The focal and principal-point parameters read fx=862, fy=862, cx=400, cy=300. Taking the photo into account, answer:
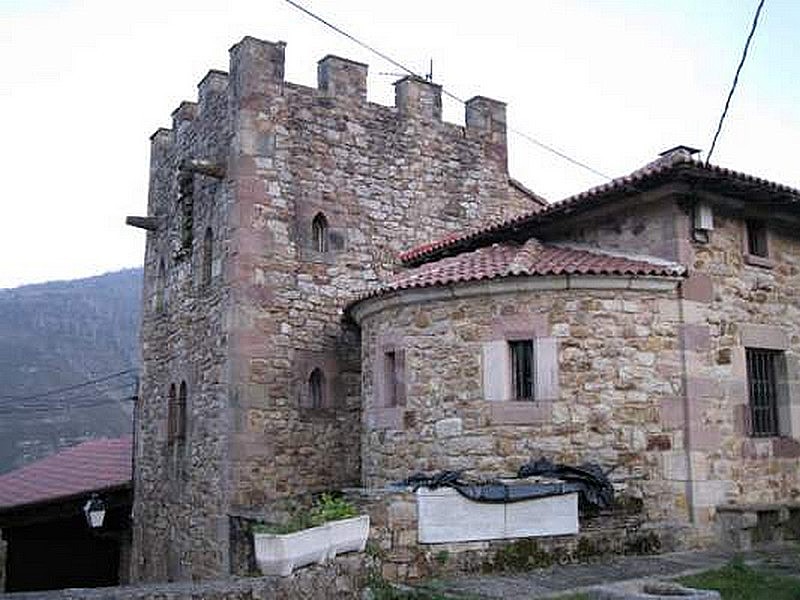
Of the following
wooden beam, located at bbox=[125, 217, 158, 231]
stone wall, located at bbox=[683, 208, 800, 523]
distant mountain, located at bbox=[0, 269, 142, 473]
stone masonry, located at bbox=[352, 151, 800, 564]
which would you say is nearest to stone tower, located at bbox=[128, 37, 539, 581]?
wooden beam, located at bbox=[125, 217, 158, 231]

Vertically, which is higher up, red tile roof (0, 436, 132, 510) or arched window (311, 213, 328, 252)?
arched window (311, 213, 328, 252)

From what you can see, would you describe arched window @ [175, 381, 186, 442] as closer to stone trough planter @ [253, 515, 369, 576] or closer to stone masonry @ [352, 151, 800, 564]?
stone masonry @ [352, 151, 800, 564]

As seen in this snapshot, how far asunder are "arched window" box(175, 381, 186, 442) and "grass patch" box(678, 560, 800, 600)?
9.11m

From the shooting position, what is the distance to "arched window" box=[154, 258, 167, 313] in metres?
15.9

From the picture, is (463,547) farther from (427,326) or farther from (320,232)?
(320,232)

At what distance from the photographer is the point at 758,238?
1098 cm

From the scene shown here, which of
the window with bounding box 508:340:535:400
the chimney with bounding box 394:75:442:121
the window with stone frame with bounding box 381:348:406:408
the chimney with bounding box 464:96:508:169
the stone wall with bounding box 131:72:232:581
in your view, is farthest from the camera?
the chimney with bounding box 464:96:508:169

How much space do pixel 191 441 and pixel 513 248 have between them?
6089 mm

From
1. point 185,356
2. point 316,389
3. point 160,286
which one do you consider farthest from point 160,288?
point 316,389

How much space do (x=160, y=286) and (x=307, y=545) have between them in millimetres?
10493

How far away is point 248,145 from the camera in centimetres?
1289

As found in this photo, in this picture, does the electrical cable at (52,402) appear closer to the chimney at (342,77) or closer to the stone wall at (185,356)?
the stone wall at (185,356)

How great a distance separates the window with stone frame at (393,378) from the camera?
10547 millimetres

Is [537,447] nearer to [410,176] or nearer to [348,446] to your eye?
[348,446]
